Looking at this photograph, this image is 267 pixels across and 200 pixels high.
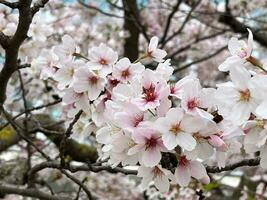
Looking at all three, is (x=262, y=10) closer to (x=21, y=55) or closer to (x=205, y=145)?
(x=21, y=55)

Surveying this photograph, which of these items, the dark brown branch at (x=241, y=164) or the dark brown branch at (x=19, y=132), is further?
the dark brown branch at (x=19, y=132)

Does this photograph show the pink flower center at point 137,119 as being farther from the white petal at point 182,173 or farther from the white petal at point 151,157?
the white petal at point 182,173

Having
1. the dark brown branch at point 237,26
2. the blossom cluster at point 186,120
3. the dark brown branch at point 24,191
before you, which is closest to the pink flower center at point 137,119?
the blossom cluster at point 186,120

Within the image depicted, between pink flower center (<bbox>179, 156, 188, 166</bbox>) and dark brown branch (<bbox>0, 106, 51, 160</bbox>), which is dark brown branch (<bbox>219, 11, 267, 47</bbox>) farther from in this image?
pink flower center (<bbox>179, 156, 188, 166</bbox>)

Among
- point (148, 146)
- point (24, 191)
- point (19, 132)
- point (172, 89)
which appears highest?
point (172, 89)

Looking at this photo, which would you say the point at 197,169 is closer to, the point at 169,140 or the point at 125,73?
the point at 169,140

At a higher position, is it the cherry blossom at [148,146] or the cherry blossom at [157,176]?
the cherry blossom at [148,146]

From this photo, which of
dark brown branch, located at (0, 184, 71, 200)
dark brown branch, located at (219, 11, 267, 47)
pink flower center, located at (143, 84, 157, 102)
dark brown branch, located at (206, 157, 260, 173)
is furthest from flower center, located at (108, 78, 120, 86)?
dark brown branch, located at (219, 11, 267, 47)

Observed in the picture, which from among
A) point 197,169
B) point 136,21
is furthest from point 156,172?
point 136,21
